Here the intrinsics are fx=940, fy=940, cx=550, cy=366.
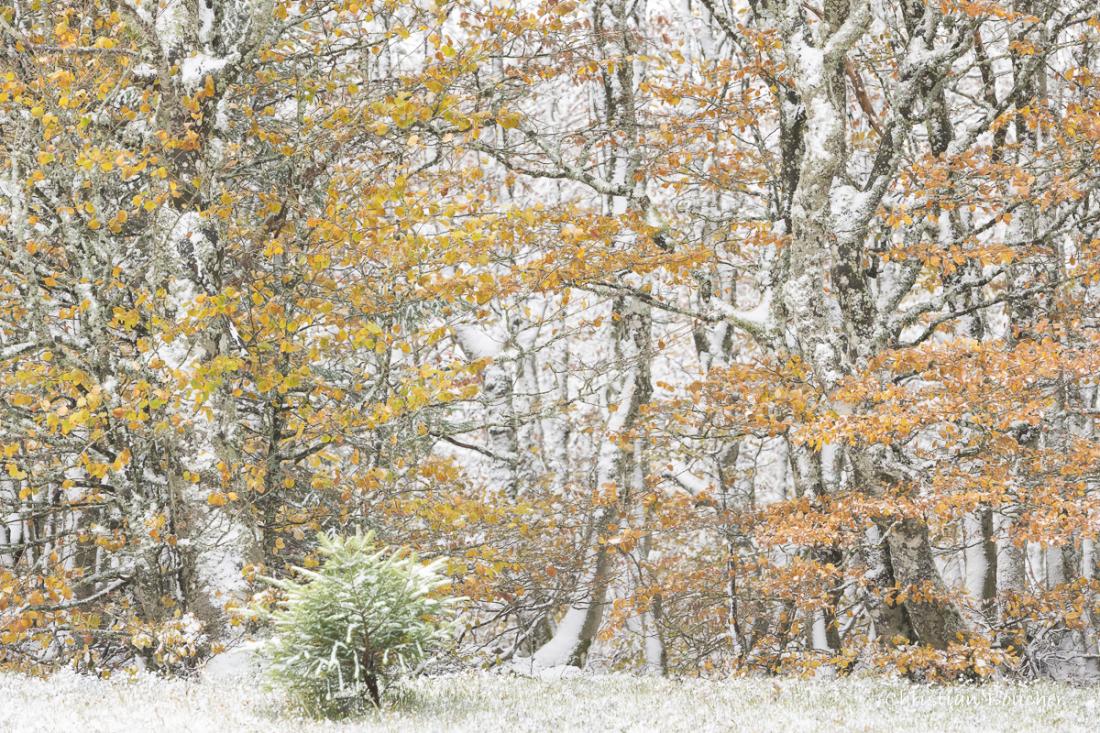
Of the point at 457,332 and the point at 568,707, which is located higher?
the point at 457,332

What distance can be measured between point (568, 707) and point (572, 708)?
7 centimetres

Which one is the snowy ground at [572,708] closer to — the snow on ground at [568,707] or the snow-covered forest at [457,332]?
the snow on ground at [568,707]

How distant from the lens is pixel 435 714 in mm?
5996

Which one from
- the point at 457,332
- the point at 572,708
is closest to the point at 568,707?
the point at 572,708

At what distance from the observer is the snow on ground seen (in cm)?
558

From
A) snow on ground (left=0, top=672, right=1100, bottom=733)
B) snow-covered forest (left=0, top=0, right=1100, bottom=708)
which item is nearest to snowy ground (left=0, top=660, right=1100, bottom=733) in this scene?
snow on ground (left=0, top=672, right=1100, bottom=733)

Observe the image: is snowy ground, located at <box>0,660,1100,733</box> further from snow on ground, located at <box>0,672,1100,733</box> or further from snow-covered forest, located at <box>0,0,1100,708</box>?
snow-covered forest, located at <box>0,0,1100,708</box>

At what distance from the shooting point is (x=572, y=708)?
6430 millimetres

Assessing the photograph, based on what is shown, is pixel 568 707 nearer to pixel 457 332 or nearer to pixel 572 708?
pixel 572 708

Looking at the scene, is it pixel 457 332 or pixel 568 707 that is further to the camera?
pixel 457 332

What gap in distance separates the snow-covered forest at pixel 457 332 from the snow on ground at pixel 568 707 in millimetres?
726

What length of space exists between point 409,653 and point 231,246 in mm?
5704

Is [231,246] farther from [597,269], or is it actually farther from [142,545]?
[597,269]

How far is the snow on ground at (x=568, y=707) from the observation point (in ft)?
18.3
